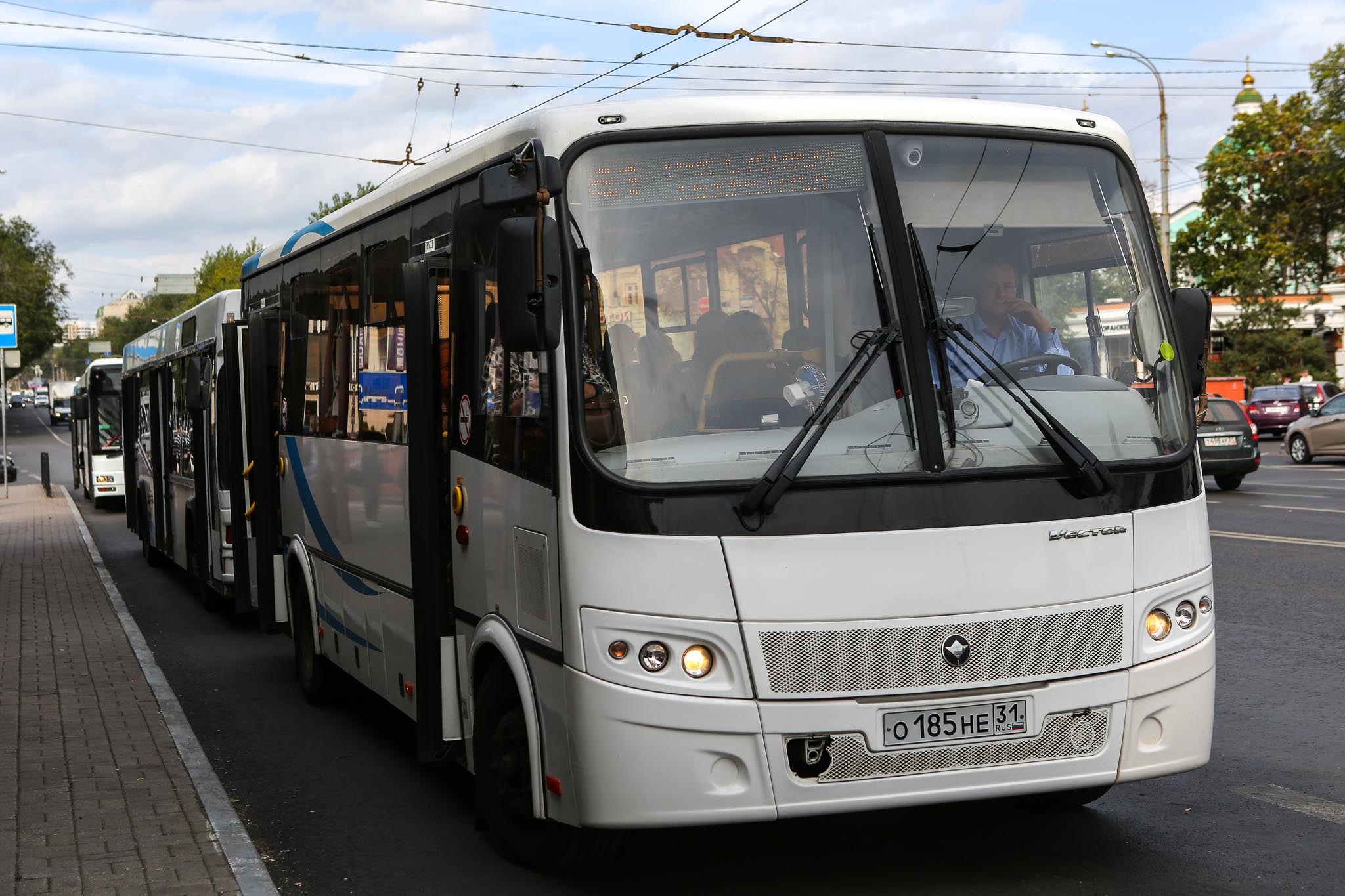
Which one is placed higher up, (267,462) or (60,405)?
(60,405)

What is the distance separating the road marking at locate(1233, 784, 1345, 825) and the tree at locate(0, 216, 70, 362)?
79.2 meters

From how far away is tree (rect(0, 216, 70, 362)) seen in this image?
261 feet

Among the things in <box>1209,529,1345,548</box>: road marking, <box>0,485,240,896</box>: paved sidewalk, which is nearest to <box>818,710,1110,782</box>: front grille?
<box>0,485,240,896</box>: paved sidewalk

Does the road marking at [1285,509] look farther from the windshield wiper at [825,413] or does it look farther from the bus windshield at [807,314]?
Answer: the windshield wiper at [825,413]

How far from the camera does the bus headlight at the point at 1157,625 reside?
5.20m

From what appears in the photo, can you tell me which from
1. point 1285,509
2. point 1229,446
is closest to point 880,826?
point 1285,509

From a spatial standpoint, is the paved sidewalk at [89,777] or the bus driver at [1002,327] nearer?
the bus driver at [1002,327]

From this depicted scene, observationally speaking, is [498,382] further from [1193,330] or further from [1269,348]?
[1269,348]

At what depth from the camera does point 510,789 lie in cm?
569

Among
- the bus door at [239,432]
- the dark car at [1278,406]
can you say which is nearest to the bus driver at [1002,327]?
the bus door at [239,432]

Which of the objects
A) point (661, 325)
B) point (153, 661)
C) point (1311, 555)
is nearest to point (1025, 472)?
point (661, 325)

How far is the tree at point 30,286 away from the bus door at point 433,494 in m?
77.6

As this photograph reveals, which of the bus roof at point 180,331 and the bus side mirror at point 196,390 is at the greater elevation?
the bus roof at point 180,331

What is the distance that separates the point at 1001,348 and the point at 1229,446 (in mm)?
20253
